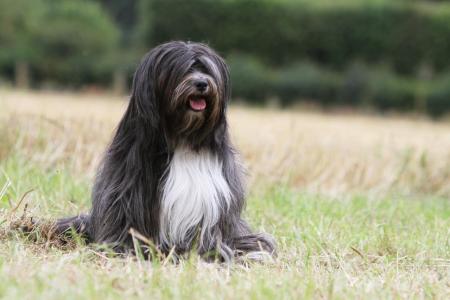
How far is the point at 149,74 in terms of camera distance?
497 cm

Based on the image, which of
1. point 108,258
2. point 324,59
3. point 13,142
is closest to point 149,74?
point 108,258

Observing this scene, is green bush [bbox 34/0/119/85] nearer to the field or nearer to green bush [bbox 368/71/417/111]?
green bush [bbox 368/71/417/111]

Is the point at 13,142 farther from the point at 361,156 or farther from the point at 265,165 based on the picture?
the point at 361,156

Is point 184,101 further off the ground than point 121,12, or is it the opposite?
point 184,101

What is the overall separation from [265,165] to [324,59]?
18.6 metres

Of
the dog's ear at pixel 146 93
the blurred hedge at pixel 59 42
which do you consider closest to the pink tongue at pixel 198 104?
the dog's ear at pixel 146 93

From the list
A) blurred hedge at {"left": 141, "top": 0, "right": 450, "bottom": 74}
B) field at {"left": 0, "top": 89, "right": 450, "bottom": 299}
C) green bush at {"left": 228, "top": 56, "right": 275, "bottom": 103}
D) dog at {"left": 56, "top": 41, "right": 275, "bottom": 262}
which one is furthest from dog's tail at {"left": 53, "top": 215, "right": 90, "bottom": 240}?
blurred hedge at {"left": 141, "top": 0, "right": 450, "bottom": 74}

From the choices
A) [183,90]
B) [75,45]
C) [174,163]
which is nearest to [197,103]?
[183,90]

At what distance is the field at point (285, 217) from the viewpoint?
4.04 m

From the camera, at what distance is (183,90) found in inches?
190

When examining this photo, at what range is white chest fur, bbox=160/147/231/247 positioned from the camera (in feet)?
16.5

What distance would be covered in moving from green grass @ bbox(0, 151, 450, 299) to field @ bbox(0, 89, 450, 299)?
1cm

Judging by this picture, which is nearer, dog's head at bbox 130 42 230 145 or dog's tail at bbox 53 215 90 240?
dog's head at bbox 130 42 230 145

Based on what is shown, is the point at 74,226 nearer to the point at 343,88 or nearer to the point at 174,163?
the point at 174,163
